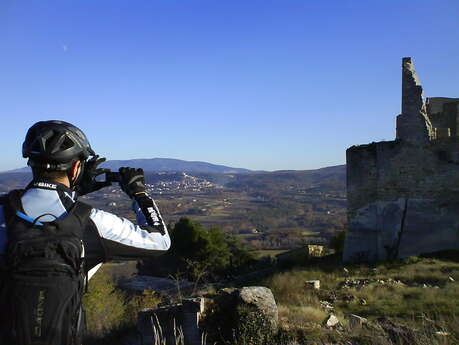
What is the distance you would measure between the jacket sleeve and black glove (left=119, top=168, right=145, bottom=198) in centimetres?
24

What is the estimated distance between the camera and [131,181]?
114 inches

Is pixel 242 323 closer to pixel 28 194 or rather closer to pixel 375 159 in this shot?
pixel 28 194

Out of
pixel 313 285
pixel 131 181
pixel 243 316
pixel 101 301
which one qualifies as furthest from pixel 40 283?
pixel 101 301

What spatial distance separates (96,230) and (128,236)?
0.64 feet

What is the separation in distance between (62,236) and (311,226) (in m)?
82.4

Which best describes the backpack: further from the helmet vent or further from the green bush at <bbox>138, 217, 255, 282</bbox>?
the green bush at <bbox>138, 217, 255, 282</bbox>

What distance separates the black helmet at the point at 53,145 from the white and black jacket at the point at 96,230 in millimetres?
143

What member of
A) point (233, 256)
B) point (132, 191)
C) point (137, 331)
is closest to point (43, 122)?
point (132, 191)

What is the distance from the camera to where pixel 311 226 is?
82.2 meters

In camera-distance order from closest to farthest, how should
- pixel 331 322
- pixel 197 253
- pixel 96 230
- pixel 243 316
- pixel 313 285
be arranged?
pixel 96 230 → pixel 243 316 → pixel 331 322 → pixel 313 285 → pixel 197 253

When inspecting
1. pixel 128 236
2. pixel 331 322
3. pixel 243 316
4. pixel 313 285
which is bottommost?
pixel 313 285

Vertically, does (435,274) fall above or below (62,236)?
below

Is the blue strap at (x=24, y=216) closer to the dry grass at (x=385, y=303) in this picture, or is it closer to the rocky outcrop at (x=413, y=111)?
the dry grass at (x=385, y=303)

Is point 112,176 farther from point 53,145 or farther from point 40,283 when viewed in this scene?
point 40,283
